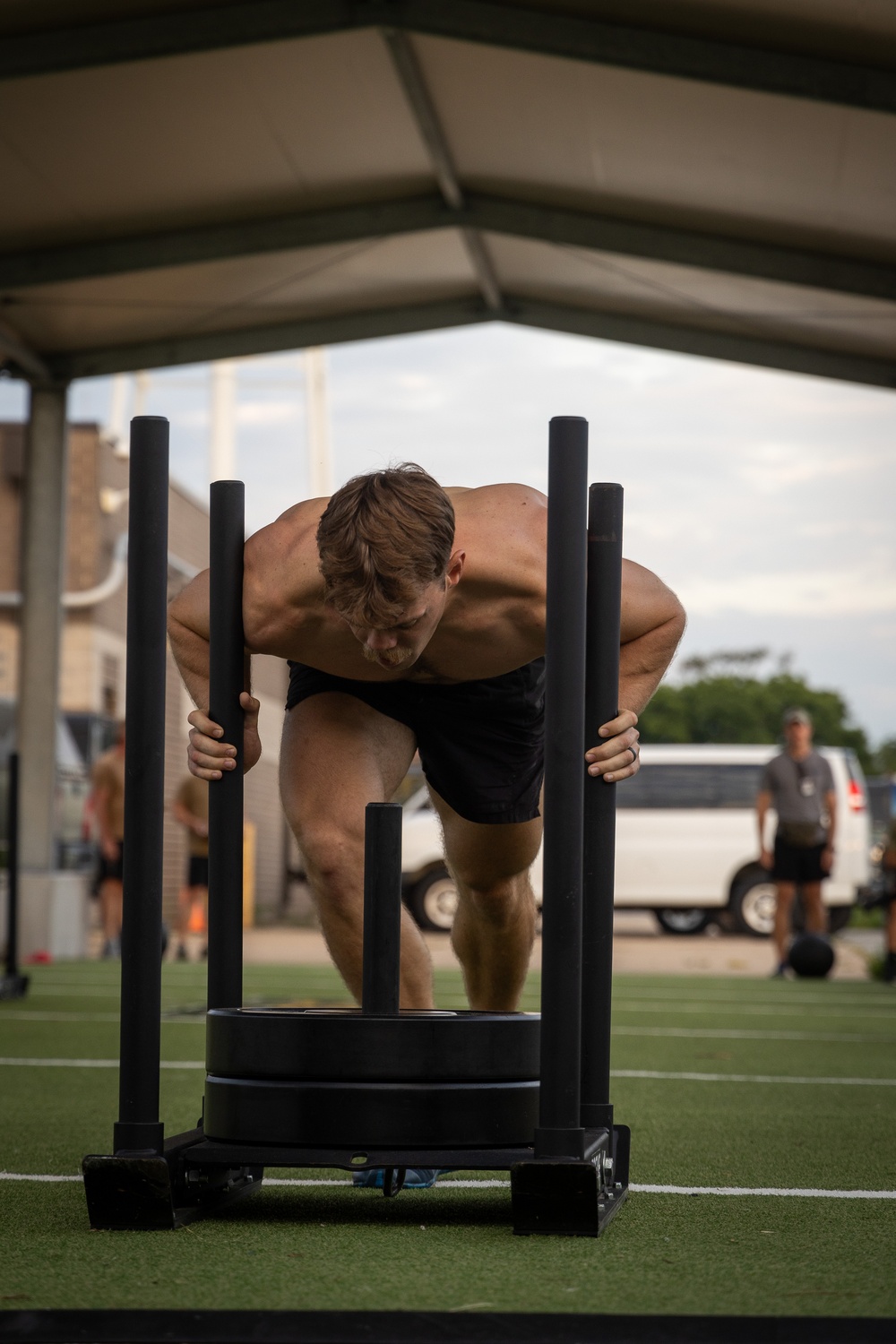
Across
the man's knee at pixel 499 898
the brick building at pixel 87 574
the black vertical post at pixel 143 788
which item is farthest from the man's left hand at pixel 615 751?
the brick building at pixel 87 574

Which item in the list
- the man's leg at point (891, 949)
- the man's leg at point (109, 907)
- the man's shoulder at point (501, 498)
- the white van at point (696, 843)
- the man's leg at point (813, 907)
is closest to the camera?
the man's shoulder at point (501, 498)

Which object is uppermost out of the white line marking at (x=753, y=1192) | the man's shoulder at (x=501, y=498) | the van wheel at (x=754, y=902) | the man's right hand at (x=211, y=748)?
the man's shoulder at (x=501, y=498)

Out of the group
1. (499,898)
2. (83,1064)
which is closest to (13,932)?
(83,1064)

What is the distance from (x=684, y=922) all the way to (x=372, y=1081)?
668 inches

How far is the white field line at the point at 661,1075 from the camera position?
5266mm

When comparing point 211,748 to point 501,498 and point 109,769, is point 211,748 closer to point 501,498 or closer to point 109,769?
point 501,498

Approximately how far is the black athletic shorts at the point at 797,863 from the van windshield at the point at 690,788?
626 cm

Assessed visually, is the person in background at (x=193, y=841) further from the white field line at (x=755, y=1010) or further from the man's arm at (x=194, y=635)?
A: the man's arm at (x=194, y=635)

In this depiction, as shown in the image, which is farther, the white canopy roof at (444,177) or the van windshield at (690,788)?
the van windshield at (690,788)

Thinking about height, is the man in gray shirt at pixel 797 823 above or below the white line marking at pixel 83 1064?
above

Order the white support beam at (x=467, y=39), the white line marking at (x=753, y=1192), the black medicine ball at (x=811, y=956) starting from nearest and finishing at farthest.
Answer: the white line marking at (x=753, y=1192) → the white support beam at (x=467, y=39) → the black medicine ball at (x=811, y=956)

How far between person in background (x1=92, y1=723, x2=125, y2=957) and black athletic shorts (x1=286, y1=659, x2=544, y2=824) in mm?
8987

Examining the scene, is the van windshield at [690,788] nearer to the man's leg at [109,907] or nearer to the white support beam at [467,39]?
the man's leg at [109,907]

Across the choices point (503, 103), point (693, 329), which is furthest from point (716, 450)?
point (503, 103)
